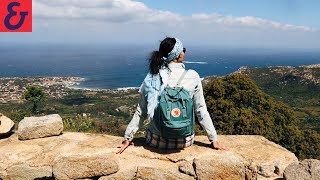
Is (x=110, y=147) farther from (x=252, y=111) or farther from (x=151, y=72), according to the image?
(x=252, y=111)

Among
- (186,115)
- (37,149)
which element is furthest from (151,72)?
(37,149)

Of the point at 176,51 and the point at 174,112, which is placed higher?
the point at 176,51

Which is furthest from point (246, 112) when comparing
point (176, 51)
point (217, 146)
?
point (176, 51)

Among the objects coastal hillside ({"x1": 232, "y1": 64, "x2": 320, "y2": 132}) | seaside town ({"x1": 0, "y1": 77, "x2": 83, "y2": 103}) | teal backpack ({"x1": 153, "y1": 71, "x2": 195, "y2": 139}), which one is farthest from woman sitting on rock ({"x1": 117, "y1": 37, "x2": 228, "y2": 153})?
seaside town ({"x1": 0, "y1": 77, "x2": 83, "y2": 103})

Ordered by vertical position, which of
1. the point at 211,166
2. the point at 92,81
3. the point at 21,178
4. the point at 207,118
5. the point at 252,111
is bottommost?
the point at 92,81

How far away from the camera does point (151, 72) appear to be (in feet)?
15.8

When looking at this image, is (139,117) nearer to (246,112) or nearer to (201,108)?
(201,108)

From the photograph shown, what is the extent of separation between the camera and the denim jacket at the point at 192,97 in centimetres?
465

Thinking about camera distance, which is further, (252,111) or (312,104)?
(312,104)

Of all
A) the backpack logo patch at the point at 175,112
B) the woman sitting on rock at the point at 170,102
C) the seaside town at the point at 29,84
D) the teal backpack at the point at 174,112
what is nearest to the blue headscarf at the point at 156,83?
the woman sitting on rock at the point at 170,102

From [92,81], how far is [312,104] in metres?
103

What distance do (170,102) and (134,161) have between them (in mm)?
1050

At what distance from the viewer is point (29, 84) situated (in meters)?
116

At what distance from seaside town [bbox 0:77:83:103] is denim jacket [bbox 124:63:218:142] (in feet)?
280
